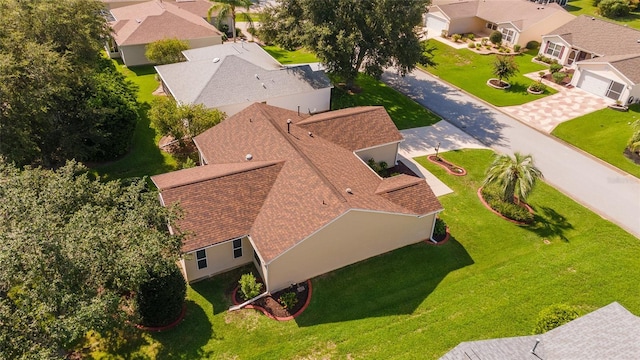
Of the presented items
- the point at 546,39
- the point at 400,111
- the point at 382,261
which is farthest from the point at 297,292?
the point at 546,39

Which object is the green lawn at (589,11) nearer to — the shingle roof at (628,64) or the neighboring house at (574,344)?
the shingle roof at (628,64)

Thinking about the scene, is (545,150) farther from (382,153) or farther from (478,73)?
(478,73)

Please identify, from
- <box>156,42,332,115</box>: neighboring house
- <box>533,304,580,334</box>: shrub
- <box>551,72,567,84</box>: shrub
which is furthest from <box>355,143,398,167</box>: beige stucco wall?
<box>551,72,567,84</box>: shrub

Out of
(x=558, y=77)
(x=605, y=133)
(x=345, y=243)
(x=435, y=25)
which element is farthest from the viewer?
(x=435, y=25)

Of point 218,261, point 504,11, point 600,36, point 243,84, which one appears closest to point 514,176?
point 218,261

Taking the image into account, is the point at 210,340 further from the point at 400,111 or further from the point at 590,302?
the point at 400,111

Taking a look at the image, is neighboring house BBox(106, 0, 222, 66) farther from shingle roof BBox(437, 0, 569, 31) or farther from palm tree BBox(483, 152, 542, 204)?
palm tree BBox(483, 152, 542, 204)
